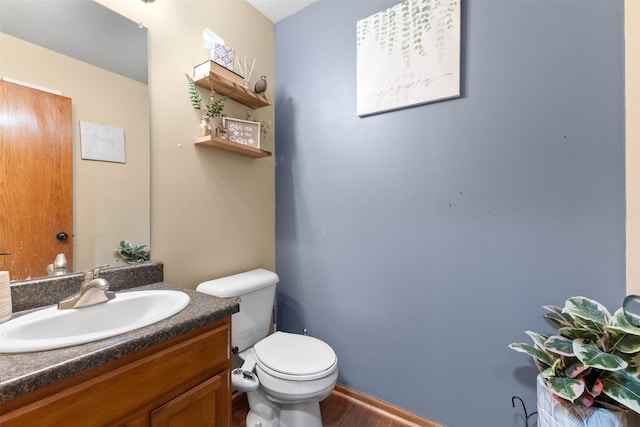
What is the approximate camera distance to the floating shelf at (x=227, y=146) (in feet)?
4.70

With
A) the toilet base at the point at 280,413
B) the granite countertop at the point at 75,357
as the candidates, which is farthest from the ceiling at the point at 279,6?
the toilet base at the point at 280,413

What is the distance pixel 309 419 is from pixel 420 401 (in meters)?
0.61

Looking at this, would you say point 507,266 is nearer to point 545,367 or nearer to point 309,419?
point 545,367

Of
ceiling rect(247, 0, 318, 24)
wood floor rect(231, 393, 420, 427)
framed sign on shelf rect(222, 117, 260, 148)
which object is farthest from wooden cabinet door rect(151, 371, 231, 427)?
ceiling rect(247, 0, 318, 24)

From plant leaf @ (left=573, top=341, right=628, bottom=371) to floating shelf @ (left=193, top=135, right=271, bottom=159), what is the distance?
1.66 metres

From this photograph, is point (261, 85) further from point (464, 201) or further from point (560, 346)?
point (560, 346)

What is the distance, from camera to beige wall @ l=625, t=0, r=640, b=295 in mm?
972

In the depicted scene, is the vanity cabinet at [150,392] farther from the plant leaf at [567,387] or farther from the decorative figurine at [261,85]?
the decorative figurine at [261,85]

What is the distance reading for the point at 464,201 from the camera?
4.38ft

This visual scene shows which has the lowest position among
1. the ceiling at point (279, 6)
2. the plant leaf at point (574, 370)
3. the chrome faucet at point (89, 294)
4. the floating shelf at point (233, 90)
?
the plant leaf at point (574, 370)

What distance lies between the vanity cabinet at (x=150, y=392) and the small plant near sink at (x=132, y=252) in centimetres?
58

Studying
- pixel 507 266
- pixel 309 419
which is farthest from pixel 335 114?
pixel 309 419

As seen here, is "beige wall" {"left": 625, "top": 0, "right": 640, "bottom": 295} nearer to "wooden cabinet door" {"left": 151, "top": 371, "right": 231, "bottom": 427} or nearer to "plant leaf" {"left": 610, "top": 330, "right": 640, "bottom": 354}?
"plant leaf" {"left": 610, "top": 330, "right": 640, "bottom": 354}

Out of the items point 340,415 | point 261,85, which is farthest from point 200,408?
point 261,85
